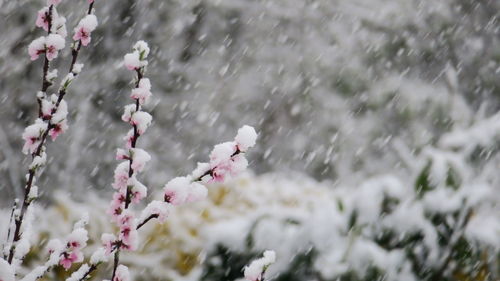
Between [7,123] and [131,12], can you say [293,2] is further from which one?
[7,123]

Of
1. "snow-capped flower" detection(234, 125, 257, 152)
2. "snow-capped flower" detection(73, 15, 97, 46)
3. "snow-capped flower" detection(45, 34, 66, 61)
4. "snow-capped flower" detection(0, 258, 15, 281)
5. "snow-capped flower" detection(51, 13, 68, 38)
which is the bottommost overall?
"snow-capped flower" detection(0, 258, 15, 281)

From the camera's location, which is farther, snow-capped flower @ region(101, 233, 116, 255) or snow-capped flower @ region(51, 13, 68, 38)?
snow-capped flower @ region(51, 13, 68, 38)

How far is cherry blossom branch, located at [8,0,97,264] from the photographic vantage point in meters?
1.04

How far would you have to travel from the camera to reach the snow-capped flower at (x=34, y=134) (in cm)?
106

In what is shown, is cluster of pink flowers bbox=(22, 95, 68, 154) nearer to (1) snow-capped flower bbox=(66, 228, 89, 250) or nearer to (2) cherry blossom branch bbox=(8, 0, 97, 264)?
(2) cherry blossom branch bbox=(8, 0, 97, 264)

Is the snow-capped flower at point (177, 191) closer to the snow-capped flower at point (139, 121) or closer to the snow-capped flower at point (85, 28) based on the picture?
the snow-capped flower at point (139, 121)

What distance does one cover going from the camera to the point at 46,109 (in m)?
1.09

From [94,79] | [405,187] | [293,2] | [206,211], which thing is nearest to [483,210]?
[405,187]

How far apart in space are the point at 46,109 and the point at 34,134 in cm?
6

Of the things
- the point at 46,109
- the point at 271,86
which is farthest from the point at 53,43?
the point at 271,86

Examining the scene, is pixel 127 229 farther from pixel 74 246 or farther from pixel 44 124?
pixel 44 124

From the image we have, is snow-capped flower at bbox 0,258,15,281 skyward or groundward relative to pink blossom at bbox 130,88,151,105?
groundward

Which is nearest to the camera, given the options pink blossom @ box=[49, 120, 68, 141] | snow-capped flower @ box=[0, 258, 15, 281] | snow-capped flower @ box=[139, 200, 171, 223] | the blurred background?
snow-capped flower @ box=[0, 258, 15, 281]


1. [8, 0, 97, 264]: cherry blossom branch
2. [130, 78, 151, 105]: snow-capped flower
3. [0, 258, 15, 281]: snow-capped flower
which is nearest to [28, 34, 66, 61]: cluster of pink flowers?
[8, 0, 97, 264]: cherry blossom branch
